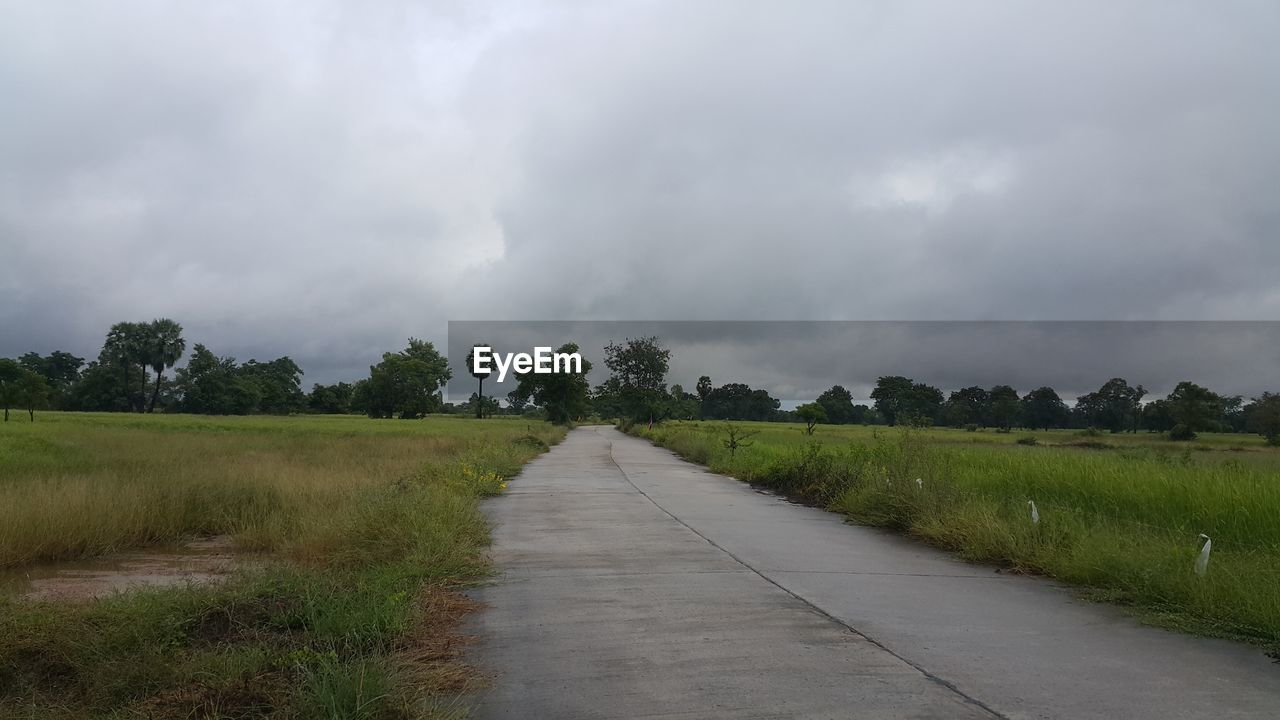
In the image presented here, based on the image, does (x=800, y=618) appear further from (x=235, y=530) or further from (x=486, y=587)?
(x=235, y=530)

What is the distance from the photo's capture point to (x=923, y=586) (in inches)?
299

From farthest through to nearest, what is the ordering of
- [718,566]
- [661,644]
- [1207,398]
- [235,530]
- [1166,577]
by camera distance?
[1207,398], [235,530], [718,566], [1166,577], [661,644]

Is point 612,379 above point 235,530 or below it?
above

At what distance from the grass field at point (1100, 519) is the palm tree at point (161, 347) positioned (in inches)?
4341

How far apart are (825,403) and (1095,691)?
134295mm

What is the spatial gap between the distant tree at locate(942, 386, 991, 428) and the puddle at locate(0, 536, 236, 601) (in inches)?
3847

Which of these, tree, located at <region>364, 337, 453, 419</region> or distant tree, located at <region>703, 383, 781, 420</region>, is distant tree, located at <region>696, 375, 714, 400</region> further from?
tree, located at <region>364, 337, 453, 419</region>

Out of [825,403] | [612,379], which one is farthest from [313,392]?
[825,403]

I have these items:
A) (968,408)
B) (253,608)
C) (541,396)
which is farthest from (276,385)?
(253,608)

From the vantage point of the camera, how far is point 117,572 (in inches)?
Answer: 369

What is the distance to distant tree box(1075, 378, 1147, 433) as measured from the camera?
3497 inches

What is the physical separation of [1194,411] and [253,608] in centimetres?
7228

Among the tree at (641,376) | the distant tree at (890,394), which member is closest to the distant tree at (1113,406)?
the distant tree at (890,394)

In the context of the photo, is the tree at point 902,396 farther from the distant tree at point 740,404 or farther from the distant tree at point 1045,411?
the distant tree at point 740,404
